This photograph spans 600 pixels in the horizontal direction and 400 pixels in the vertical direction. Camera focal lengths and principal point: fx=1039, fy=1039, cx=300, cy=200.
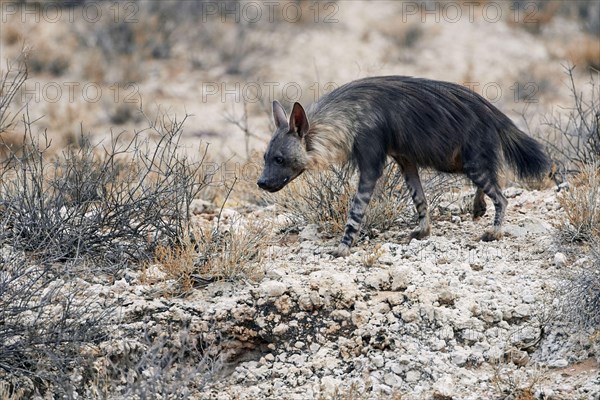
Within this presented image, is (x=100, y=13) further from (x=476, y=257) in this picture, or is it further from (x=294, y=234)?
(x=476, y=257)

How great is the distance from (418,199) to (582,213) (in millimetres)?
1127

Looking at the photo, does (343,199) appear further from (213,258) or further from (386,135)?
(213,258)

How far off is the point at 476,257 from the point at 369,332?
1.13 m

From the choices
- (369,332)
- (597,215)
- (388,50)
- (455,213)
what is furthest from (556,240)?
(388,50)

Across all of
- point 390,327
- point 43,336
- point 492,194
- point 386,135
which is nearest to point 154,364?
point 43,336

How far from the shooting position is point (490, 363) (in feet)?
20.0

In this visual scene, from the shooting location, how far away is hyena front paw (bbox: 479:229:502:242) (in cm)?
721

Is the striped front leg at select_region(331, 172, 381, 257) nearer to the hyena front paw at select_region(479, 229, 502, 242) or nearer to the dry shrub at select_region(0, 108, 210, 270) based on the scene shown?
the hyena front paw at select_region(479, 229, 502, 242)

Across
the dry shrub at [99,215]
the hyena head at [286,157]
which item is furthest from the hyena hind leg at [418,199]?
the dry shrub at [99,215]

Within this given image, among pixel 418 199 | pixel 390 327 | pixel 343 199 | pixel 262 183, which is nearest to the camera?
pixel 390 327

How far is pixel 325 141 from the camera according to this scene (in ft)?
23.2

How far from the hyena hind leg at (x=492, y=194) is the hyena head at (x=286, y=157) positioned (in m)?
1.19

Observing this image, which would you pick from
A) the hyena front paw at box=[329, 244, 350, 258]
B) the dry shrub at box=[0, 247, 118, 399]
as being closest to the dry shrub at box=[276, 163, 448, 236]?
the hyena front paw at box=[329, 244, 350, 258]

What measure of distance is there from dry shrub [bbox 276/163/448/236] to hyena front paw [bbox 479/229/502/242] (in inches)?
27.1
